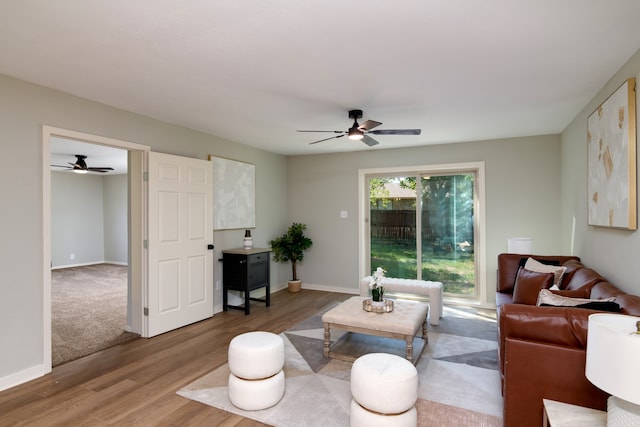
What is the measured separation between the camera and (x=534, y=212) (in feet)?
16.1

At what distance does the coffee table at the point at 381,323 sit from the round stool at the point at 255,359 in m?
0.86

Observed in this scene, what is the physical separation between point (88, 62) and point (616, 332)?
3503 millimetres

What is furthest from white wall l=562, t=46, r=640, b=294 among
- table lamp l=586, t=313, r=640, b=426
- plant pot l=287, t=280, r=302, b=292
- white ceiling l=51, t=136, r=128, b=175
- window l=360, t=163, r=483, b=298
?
white ceiling l=51, t=136, r=128, b=175

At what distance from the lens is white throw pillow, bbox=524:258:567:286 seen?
3242 mm

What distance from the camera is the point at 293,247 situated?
238 inches

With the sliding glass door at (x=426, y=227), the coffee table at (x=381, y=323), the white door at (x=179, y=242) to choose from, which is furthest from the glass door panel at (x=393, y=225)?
the white door at (x=179, y=242)

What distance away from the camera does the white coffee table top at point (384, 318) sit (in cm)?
298

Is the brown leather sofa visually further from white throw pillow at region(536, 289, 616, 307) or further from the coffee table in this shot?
the coffee table

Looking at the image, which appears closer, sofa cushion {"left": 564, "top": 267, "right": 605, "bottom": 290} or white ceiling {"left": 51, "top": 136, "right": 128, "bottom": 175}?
sofa cushion {"left": 564, "top": 267, "right": 605, "bottom": 290}

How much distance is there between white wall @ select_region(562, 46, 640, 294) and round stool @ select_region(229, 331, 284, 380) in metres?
2.59

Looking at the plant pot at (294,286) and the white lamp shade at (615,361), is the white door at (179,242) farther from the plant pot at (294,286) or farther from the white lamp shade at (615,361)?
the white lamp shade at (615,361)

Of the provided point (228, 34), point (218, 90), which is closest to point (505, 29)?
point (228, 34)

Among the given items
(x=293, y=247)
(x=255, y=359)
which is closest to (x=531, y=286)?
(x=255, y=359)

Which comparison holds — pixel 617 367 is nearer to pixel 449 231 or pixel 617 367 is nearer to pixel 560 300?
A: pixel 560 300
